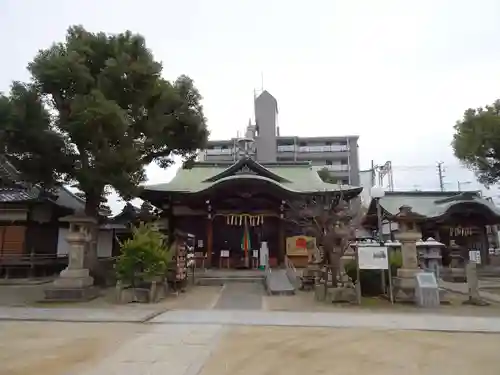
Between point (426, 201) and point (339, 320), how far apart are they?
23811 millimetres

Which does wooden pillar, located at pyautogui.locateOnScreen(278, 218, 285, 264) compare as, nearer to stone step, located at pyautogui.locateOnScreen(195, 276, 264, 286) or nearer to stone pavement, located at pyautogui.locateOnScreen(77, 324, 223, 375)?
stone step, located at pyautogui.locateOnScreen(195, 276, 264, 286)

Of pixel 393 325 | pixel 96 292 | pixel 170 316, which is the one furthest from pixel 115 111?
pixel 393 325

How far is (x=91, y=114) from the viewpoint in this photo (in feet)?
44.2

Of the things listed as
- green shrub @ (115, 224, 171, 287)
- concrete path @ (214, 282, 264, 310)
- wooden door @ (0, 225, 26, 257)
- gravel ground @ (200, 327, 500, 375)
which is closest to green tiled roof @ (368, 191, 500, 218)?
concrete path @ (214, 282, 264, 310)

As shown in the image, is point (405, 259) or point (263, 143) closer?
point (405, 259)

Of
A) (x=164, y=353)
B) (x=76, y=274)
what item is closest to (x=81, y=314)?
(x=76, y=274)

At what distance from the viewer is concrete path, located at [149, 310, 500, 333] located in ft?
28.4

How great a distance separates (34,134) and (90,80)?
115 inches

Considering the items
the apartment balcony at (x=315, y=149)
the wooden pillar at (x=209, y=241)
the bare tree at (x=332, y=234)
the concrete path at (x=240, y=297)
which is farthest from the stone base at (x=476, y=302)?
the apartment balcony at (x=315, y=149)

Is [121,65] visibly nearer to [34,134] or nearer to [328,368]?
[34,134]

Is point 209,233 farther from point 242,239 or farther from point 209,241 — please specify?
point 242,239

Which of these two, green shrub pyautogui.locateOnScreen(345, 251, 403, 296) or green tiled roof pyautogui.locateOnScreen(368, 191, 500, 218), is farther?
green tiled roof pyautogui.locateOnScreen(368, 191, 500, 218)

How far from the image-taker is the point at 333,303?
1225cm

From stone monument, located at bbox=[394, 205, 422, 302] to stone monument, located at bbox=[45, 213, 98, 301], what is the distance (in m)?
10.6
